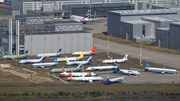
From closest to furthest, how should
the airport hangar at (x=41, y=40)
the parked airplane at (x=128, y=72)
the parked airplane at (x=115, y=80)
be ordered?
the parked airplane at (x=115, y=80), the parked airplane at (x=128, y=72), the airport hangar at (x=41, y=40)

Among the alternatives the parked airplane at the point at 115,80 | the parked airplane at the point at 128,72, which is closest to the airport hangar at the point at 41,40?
the parked airplane at the point at 128,72

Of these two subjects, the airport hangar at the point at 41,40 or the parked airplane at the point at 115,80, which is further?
the airport hangar at the point at 41,40

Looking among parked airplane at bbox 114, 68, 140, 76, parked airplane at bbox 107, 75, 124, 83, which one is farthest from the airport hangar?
parked airplane at bbox 107, 75, 124, 83

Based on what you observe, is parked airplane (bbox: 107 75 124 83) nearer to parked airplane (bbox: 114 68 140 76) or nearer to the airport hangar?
parked airplane (bbox: 114 68 140 76)

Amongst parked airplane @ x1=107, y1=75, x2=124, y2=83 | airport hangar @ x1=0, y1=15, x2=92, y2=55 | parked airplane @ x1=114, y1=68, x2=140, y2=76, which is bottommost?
parked airplane @ x1=107, y1=75, x2=124, y2=83

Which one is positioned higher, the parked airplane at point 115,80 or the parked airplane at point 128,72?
the parked airplane at point 128,72

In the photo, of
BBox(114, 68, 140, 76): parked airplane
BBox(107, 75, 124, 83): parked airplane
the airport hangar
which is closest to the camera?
BBox(107, 75, 124, 83): parked airplane

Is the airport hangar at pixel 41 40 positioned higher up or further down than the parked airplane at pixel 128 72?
higher up

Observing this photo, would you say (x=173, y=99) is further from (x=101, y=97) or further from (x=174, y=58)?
(x=174, y=58)

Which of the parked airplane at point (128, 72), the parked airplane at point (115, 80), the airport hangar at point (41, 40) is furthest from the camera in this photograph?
the airport hangar at point (41, 40)

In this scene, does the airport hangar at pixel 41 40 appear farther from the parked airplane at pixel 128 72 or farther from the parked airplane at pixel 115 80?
the parked airplane at pixel 115 80

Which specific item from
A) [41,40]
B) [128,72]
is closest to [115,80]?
[128,72]

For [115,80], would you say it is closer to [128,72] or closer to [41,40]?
[128,72]

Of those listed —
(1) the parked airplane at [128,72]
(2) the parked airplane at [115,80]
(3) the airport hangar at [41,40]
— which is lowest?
(2) the parked airplane at [115,80]
